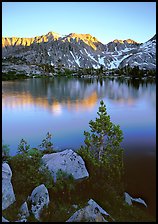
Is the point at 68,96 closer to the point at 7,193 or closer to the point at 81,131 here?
the point at 81,131

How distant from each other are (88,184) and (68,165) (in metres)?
1.61

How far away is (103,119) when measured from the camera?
15.7 meters

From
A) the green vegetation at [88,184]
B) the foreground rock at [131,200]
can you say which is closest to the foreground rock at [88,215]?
the green vegetation at [88,184]

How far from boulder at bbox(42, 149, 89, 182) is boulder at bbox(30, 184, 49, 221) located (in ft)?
7.14

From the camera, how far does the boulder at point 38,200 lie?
400 inches

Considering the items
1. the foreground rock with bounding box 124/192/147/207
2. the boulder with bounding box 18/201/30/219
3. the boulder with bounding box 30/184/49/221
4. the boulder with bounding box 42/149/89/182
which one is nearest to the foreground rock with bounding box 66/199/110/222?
the boulder with bounding box 30/184/49/221

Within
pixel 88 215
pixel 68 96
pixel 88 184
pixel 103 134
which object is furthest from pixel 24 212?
pixel 68 96

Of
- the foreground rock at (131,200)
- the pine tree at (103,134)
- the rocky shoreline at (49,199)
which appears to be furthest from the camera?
the pine tree at (103,134)

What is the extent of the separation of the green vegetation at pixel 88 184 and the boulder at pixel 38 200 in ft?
0.78

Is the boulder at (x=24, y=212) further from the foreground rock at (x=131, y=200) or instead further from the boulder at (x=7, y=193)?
the foreground rock at (x=131, y=200)

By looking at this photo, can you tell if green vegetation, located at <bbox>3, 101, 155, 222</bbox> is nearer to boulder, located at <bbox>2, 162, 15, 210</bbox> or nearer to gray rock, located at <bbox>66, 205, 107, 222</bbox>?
boulder, located at <bbox>2, 162, 15, 210</bbox>

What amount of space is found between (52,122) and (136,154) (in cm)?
1603

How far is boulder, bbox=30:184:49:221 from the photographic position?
33.3 feet

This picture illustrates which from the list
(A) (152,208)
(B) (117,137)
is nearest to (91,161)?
(B) (117,137)
